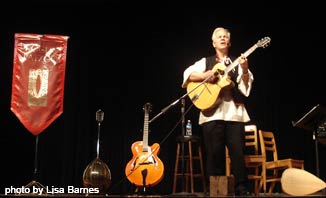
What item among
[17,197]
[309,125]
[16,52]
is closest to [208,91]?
[309,125]

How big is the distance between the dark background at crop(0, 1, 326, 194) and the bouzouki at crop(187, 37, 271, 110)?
194 cm

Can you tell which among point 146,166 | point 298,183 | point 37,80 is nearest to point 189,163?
point 146,166

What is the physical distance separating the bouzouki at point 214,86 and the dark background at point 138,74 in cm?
194

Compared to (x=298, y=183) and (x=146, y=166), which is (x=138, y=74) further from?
(x=298, y=183)

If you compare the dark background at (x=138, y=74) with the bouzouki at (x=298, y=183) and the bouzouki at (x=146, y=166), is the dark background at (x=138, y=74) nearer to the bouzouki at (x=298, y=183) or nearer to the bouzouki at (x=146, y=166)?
the bouzouki at (x=146, y=166)

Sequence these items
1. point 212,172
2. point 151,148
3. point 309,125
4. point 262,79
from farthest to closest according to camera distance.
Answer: point 262,79, point 151,148, point 309,125, point 212,172

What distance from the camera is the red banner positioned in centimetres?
552

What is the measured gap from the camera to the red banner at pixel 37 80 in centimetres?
552

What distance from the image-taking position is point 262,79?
6.14 m

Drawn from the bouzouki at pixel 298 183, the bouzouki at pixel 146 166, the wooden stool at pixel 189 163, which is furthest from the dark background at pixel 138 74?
the bouzouki at pixel 298 183

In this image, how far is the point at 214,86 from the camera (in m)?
4.10

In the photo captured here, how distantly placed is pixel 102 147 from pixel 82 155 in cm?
30

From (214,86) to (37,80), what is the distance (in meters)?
2.55

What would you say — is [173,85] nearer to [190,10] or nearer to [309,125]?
[190,10]
